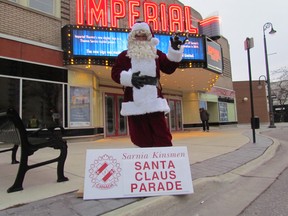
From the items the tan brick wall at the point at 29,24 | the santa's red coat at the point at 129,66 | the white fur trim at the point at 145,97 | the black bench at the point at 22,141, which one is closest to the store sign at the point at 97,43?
the tan brick wall at the point at 29,24

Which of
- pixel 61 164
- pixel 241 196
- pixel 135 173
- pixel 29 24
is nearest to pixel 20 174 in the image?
pixel 61 164

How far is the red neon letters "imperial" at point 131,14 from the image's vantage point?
1223 centimetres

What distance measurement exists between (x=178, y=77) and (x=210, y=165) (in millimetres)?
10734

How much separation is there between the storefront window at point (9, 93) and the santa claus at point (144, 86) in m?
7.06

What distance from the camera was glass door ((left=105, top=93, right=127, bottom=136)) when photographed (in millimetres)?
14453

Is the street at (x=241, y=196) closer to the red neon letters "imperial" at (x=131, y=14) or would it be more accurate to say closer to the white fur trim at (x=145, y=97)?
the white fur trim at (x=145, y=97)

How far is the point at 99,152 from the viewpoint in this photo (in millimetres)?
3342

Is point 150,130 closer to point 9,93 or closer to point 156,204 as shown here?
point 156,204

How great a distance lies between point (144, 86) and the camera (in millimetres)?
3480

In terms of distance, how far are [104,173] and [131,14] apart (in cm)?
1217

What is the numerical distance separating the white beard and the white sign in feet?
3.86

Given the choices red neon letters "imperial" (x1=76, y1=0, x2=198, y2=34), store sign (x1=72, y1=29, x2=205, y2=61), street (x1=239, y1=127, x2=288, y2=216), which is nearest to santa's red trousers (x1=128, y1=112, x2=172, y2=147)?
street (x1=239, y1=127, x2=288, y2=216)

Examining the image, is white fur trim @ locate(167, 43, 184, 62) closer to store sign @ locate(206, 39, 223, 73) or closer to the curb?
the curb

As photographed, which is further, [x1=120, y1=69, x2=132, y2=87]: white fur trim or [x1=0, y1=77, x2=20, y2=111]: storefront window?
[x1=0, y1=77, x2=20, y2=111]: storefront window
